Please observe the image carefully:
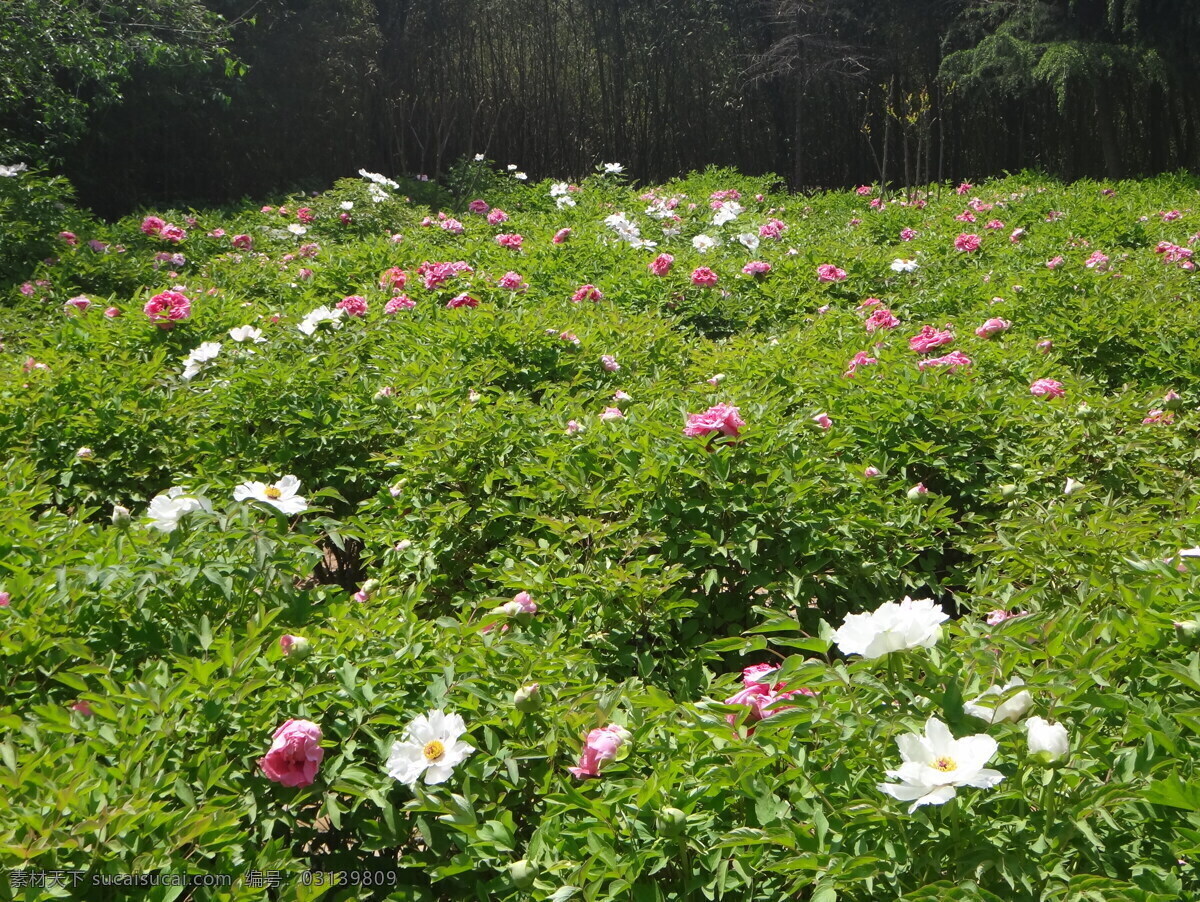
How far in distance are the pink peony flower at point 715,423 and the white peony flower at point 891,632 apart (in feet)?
2.98

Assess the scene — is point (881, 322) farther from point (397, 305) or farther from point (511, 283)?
point (397, 305)

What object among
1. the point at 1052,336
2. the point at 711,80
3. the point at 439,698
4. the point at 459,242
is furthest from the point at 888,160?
the point at 439,698

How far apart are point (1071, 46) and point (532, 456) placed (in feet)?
34.6

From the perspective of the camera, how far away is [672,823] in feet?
3.47

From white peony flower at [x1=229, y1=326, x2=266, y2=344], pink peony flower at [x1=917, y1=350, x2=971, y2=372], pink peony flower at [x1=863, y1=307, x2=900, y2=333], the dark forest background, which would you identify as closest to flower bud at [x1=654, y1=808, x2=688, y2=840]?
pink peony flower at [x1=917, y1=350, x2=971, y2=372]

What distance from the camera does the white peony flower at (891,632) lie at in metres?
1.08

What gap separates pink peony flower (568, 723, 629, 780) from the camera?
3.92 ft

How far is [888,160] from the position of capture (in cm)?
1301

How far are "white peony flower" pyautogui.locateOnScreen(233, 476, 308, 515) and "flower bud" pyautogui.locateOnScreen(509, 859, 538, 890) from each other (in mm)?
833

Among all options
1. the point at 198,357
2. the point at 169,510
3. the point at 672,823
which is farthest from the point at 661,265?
the point at 672,823

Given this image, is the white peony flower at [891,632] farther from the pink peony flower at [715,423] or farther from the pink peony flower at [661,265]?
the pink peony flower at [661,265]

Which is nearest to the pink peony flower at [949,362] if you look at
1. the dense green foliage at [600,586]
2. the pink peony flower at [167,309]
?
the dense green foliage at [600,586]

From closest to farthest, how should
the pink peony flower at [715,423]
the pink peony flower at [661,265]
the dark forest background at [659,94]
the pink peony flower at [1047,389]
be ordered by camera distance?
the pink peony flower at [715,423]
the pink peony flower at [1047,389]
the pink peony flower at [661,265]
the dark forest background at [659,94]

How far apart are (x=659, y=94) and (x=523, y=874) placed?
12.9m
